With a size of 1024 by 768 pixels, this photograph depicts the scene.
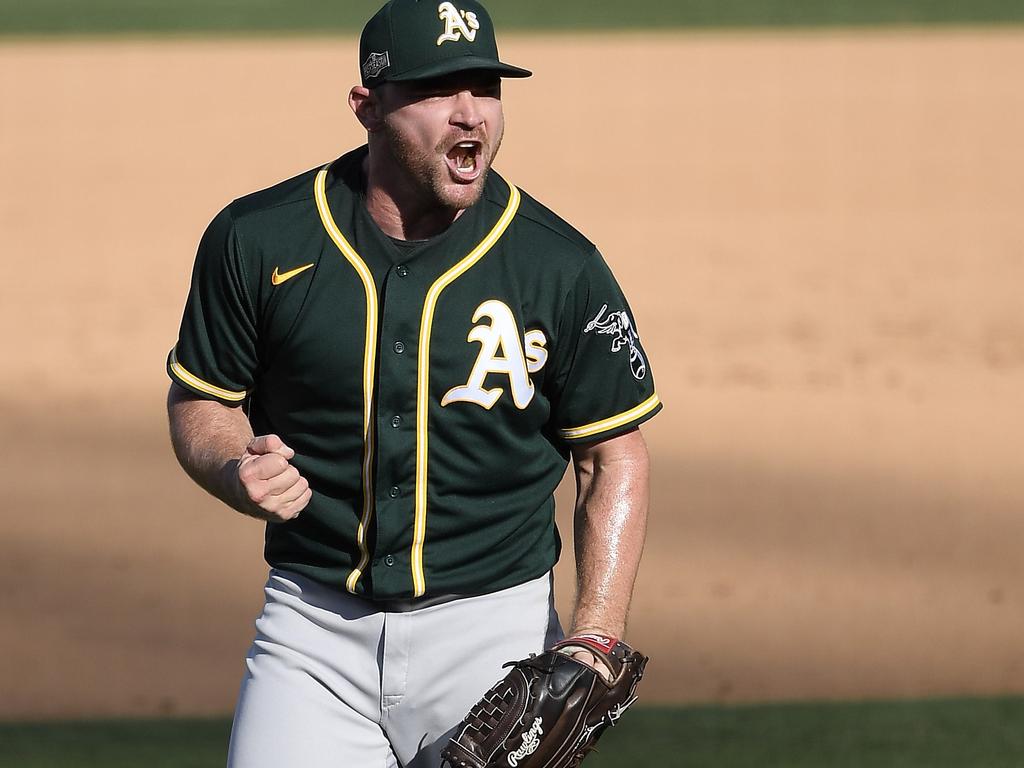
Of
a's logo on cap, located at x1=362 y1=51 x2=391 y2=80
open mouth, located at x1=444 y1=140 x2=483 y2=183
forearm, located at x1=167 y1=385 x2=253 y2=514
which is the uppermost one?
a's logo on cap, located at x1=362 y1=51 x2=391 y2=80

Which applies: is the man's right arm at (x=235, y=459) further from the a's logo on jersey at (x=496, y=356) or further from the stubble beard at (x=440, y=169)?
the stubble beard at (x=440, y=169)

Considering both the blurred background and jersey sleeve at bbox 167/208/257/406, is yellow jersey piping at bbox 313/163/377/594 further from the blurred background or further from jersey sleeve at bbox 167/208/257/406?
the blurred background

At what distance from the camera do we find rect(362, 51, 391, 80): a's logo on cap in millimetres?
3230

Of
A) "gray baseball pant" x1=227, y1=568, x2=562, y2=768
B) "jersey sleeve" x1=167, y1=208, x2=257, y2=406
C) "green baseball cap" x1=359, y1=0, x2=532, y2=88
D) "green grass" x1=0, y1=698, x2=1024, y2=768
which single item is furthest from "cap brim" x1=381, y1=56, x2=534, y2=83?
"green grass" x1=0, y1=698, x2=1024, y2=768

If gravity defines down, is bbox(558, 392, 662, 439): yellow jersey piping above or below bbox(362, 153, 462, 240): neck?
below

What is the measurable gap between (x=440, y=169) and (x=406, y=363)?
37cm

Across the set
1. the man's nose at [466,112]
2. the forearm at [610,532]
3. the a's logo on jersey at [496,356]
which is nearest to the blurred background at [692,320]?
the forearm at [610,532]

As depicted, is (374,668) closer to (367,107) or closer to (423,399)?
(423,399)

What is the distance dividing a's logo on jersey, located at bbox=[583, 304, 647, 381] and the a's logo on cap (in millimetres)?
621

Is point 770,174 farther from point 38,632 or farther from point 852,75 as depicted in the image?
point 38,632

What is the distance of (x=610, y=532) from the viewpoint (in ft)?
10.9

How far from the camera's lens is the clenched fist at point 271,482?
2.95m

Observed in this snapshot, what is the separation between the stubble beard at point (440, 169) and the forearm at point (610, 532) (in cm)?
58

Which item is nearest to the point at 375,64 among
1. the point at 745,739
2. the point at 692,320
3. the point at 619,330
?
the point at 619,330
